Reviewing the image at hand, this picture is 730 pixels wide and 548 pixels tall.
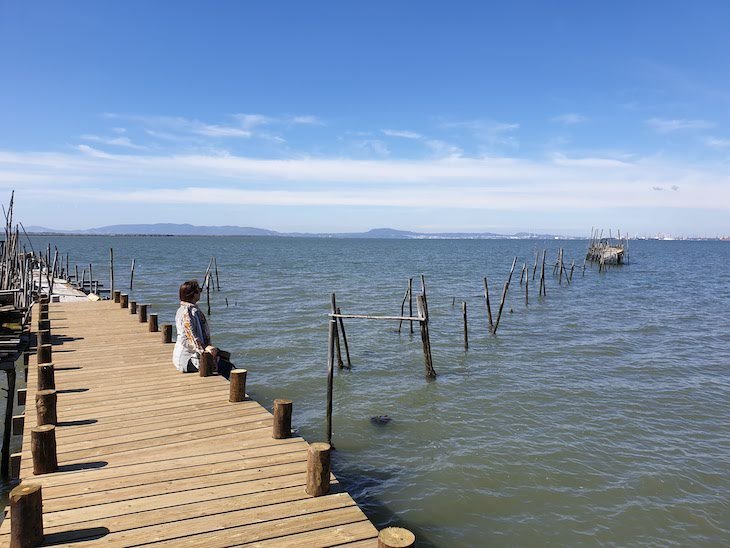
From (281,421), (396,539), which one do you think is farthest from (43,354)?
(396,539)

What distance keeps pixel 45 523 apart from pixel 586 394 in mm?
12937

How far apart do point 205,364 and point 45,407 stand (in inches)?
129

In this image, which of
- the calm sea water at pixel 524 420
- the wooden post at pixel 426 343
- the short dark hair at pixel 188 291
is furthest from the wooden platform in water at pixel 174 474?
the wooden post at pixel 426 343

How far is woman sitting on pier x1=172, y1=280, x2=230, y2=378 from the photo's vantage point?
9.21 meters

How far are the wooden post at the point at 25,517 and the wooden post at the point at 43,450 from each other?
1558 millimetres

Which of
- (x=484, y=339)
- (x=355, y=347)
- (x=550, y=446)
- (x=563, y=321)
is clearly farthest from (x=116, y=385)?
(x=563, y=321)

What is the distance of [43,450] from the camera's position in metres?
5.77

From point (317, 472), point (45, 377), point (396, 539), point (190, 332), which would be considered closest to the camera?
point (396, 539)

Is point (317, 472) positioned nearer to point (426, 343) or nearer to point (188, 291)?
point (188, 291)

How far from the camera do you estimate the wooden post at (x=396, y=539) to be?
12.9 ft

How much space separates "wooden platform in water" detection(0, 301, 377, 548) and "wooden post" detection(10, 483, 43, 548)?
0.21 m

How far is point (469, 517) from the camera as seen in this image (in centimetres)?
787

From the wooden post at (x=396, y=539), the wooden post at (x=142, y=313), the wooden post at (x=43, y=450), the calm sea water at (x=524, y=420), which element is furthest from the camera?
the wooden post at (x=142, y=313)

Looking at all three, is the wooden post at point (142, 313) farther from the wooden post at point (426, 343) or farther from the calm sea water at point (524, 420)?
the wooden post at point (426, 343)
